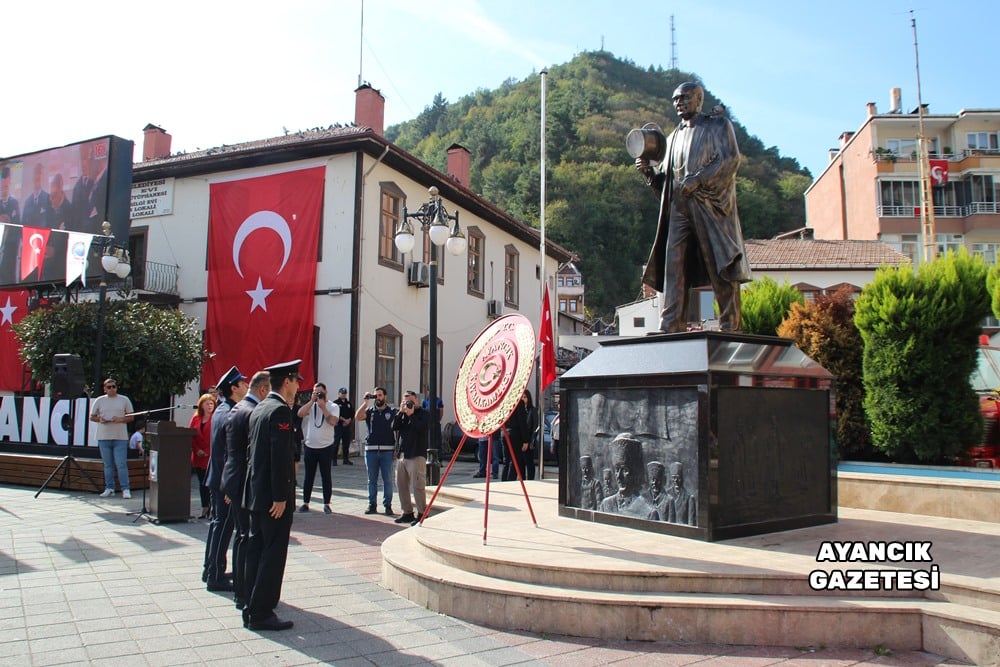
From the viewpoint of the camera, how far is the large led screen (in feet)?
63.7

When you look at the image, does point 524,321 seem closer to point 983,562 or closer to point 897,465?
point 983,562

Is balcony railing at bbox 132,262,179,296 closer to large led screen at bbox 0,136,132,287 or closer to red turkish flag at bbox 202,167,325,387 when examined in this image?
large led screen at bbox 0,136,132,287

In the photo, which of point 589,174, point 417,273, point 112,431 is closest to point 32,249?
point 417,273

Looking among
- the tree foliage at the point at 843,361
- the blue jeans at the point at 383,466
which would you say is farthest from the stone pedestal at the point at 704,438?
the tree foliage at the point at 843,361

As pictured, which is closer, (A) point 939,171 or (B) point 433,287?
(B) point 433,287

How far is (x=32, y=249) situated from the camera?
19609mm

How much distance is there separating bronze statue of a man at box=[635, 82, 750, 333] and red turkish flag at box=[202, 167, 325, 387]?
1432 cm

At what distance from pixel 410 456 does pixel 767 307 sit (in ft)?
21.8

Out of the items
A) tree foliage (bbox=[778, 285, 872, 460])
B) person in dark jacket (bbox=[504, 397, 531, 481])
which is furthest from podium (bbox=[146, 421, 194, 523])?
tree foliage (bbox=[778, 285, 872, 460])

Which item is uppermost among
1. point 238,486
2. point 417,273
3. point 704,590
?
point 417,273

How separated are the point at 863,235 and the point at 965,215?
4.97 metres

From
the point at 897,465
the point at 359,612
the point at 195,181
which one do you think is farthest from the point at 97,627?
the point at 195,181

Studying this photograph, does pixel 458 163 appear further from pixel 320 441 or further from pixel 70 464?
pixel 320 441

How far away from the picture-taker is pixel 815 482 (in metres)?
6.26
